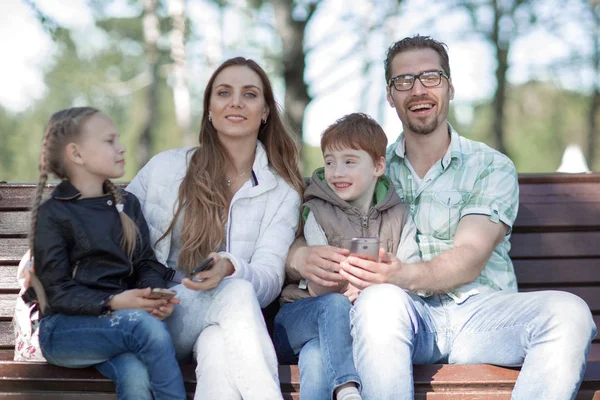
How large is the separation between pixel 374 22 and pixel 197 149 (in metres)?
10.9

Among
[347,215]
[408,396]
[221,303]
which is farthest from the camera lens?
[347,215]

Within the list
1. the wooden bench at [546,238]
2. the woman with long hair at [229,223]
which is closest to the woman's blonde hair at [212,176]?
the woman with long hair at [229,223]

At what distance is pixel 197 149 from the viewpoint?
3.61 m

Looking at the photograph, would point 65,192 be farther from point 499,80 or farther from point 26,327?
point 499,80

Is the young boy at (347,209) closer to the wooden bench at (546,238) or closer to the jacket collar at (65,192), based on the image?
the wooden bench at (546,238)

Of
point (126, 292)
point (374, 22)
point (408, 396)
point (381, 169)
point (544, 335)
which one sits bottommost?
point (408, 396)

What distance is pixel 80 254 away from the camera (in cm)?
291

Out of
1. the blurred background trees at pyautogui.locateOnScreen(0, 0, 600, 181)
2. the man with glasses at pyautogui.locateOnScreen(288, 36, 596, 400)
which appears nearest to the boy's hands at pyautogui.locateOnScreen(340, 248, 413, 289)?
the man with glasses at pyautogui.locateOnScreen(288, 36, 596, 400)

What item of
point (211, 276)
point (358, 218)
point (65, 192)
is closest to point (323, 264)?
point (358, 218)

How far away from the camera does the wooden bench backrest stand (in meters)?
3.79

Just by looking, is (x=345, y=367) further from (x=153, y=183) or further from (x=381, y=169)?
(x=153, y=183)

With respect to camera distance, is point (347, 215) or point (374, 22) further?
point (374, 22)

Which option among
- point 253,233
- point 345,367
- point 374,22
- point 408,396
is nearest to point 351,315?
point 345,367

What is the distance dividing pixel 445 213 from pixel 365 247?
64cm
